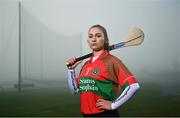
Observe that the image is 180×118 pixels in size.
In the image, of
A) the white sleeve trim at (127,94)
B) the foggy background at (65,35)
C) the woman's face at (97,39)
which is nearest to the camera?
the white sleeve trim at (127,94)

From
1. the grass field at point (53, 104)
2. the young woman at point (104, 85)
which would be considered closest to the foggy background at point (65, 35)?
the grass field at point (53, 104)

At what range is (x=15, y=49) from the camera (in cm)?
214

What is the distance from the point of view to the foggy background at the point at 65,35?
6.78 ft

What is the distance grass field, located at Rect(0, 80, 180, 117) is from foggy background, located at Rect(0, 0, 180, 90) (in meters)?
0.11

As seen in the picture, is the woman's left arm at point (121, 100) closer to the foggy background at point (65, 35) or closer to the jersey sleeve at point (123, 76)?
the jersey sleeve at point (123, 76)

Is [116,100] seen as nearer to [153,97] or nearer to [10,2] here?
[153,97]

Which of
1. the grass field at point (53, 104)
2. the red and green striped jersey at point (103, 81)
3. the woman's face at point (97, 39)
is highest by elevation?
the woman's face at point (97, 39)

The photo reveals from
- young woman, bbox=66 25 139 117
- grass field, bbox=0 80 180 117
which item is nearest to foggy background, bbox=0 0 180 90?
grass field, bbox=0 80 180 117

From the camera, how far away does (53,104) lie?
219 centimetres

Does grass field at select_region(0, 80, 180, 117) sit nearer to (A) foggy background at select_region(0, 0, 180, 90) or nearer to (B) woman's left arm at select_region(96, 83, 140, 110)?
(A) foggy background at select_region(0, 0, 180, 90)

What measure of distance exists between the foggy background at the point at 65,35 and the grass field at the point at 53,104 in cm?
11

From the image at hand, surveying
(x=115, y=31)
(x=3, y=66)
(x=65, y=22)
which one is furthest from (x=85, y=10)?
(x=3, y=66)

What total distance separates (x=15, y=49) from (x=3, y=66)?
0.59 ft

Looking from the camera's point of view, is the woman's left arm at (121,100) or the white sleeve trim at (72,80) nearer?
the woman's left arm at (121,100)
